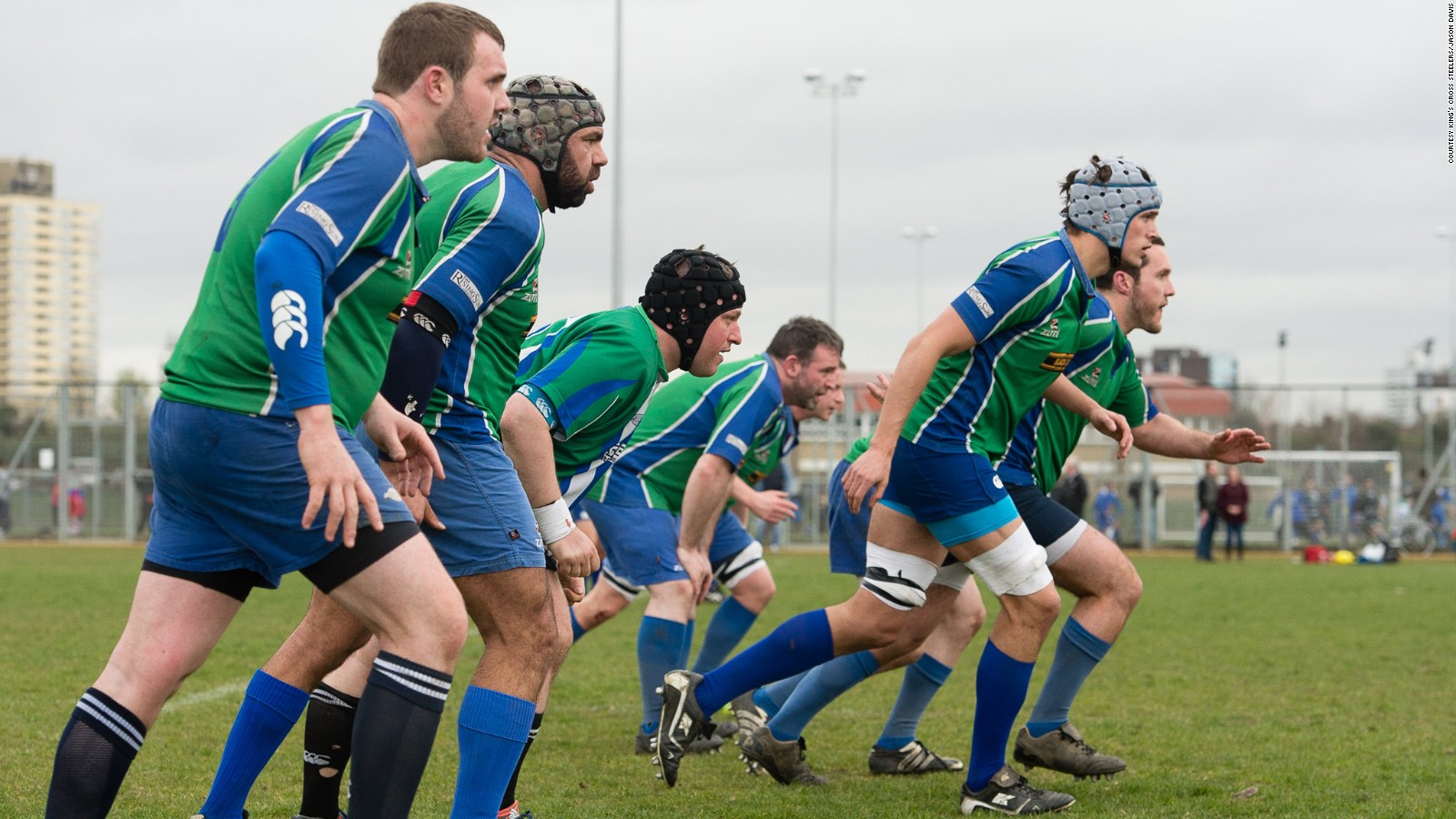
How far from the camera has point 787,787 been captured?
5734mm

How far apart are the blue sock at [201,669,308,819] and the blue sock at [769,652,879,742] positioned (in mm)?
2251

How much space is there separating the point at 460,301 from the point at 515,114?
0.72 meters

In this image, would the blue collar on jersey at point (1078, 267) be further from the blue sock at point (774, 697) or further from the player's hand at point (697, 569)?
the player's hand at point (697, 569)

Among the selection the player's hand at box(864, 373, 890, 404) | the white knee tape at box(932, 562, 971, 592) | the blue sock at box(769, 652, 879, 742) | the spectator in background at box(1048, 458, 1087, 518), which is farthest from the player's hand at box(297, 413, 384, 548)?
the spectator in background at box(1048, 458, 1087, 518)


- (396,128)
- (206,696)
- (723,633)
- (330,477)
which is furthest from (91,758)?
(206,696)

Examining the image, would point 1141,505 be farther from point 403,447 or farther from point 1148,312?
point 403,447

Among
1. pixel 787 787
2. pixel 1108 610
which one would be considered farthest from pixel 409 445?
pixel 1108 610

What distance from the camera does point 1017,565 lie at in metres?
5.09

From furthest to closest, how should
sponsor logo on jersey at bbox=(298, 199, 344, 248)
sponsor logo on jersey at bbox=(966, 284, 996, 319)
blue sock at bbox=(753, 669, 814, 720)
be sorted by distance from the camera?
blue sock at bbox=(753, 669, 814, 720), sponsor logo on jersey at bbox=(966, 284, 996, 319), sponsor logo on jersey at bbox=(298, 199, 344, 248)

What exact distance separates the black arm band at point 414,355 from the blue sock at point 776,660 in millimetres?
1937

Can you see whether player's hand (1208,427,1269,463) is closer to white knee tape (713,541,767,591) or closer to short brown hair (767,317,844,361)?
short brown hair (767,317,844,361)

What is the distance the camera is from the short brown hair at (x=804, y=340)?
22.9 feet

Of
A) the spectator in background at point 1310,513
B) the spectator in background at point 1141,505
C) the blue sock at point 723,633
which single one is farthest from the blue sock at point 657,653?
the spectator in background at point 1310,513

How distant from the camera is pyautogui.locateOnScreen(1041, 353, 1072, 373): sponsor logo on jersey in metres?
5.20
